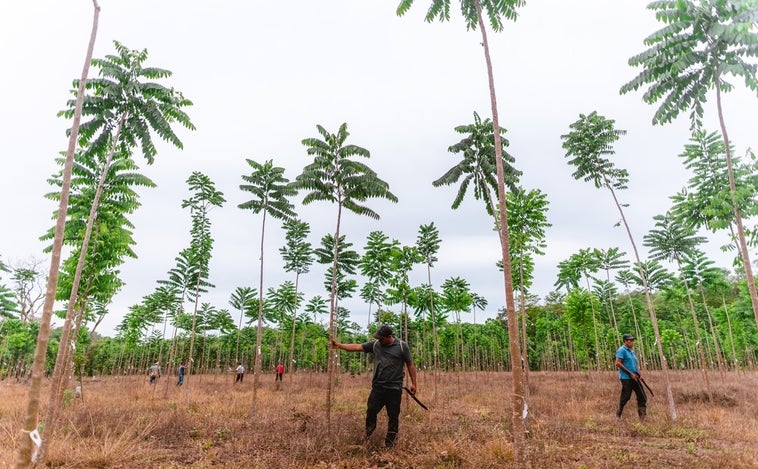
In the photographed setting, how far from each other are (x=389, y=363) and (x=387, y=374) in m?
0.20

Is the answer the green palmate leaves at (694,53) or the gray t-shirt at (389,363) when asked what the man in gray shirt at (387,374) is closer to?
the gray t-shirt at (389,363)

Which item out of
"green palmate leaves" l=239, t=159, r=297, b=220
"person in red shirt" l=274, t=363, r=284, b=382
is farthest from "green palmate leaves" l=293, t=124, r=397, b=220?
"person in red shirt" l=274, t=363, r=284, b=382

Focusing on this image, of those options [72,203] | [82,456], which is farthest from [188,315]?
[82,456]

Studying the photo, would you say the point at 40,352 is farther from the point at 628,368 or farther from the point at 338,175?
the point at 628,368

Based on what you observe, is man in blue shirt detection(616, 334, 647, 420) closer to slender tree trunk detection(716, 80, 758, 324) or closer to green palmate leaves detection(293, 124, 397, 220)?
slender tree trunk detection(716, 80, 758, 324)

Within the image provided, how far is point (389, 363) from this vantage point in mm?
6758

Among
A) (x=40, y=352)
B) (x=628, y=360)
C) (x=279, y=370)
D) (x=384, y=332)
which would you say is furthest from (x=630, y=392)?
(x=279, y=370)

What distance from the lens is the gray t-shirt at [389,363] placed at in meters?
6.69

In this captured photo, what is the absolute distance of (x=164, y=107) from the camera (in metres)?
9.32

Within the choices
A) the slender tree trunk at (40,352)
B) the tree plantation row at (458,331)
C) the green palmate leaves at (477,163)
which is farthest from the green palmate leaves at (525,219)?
the slender tree trunk at (40,352)

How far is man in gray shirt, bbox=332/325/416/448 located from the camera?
6676 mm

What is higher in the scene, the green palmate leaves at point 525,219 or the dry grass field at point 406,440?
the green palmate leaves at point 525,219

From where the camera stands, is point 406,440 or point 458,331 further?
point 458,331

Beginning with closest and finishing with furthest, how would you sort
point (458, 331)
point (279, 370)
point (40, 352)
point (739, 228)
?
point (40, 352) → point (739, 228) → point (279, 370) → point (458, 331)
